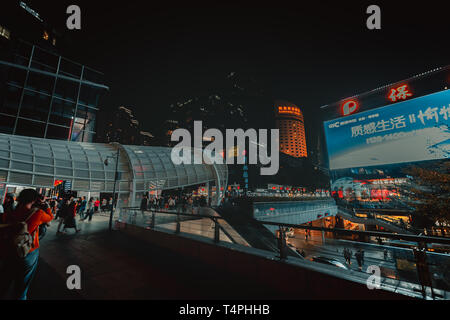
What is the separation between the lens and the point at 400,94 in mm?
34156

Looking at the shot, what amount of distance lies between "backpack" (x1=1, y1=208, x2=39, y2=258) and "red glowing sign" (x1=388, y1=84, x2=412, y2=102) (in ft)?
156

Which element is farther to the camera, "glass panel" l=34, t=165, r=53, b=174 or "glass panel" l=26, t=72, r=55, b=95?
"glass panel" l=26, t=72, r=55, b=95

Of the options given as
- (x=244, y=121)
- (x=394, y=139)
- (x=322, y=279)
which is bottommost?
(x=322, y=279)

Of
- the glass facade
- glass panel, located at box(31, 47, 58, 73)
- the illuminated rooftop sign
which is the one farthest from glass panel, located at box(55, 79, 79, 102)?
the illuminated rooftop sign

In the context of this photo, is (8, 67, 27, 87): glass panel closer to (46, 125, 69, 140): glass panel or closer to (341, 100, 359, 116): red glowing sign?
(46, 125, 69, 140): glass panel

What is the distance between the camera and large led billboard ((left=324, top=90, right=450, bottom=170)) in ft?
94.8

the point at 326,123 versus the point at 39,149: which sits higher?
the point at 326,123

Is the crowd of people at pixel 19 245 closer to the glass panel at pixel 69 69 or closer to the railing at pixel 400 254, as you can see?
the railing at pixel 400 254

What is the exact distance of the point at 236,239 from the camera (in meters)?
5.21

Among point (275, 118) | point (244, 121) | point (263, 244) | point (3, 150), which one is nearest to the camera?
point (263, 244)

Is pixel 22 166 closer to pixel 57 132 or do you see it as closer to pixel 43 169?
pixel 43 169

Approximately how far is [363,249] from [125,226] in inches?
401
